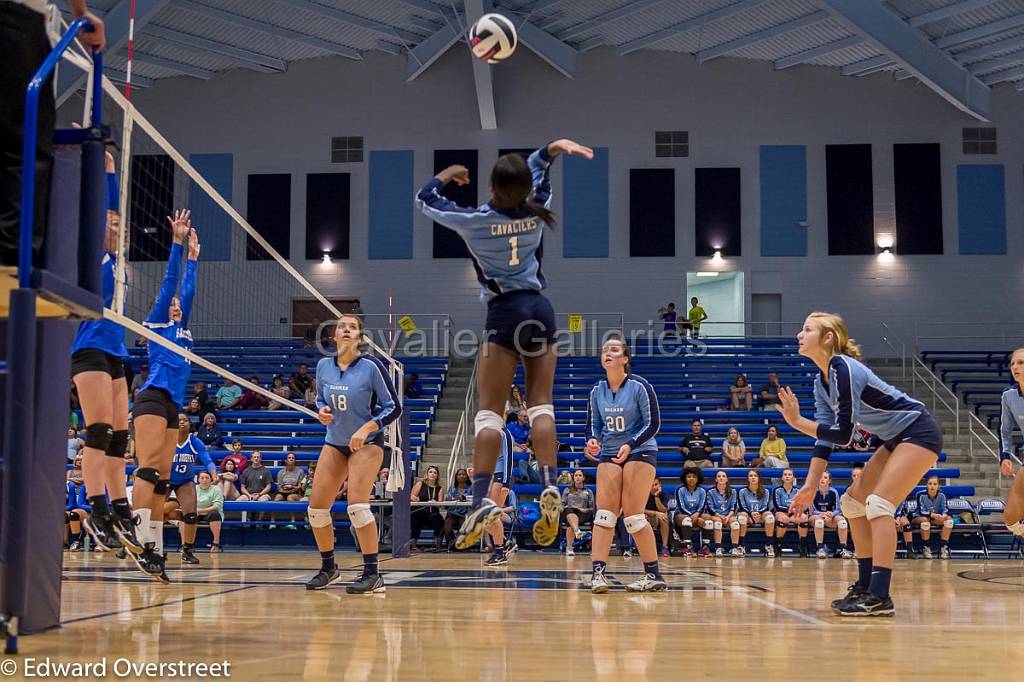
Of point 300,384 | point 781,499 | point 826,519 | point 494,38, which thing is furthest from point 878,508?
point 300,384

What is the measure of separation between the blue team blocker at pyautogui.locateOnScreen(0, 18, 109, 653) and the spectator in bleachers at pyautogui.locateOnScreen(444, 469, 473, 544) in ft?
31.9

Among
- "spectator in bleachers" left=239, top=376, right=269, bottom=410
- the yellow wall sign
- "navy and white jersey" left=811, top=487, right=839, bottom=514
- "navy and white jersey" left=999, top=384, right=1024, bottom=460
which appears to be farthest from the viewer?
the yellow wall sign

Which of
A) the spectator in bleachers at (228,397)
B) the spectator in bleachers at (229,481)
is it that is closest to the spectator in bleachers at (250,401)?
the spectator in bleachers at (228,397)

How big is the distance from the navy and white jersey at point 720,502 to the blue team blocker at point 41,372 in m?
11.3

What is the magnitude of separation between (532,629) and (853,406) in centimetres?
250

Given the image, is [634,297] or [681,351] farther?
[634,297]

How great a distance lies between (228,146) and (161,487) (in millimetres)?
18923

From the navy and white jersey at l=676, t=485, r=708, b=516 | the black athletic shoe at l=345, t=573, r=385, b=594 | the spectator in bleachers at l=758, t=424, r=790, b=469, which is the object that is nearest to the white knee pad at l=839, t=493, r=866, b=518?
the black athletic shoe at l=345, t=573, r=385, b=594

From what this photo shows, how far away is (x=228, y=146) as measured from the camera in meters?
26.2

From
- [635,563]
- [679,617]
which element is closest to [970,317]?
[635,563]

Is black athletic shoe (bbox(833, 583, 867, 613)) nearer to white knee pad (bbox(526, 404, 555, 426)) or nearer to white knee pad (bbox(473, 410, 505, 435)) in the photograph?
white knee pad (bbox(526, 404, 555, 426))

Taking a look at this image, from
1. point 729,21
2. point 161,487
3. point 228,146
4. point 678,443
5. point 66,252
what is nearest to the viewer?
point 66,252

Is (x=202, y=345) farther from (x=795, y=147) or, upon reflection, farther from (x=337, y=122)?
(x=795, y=147)

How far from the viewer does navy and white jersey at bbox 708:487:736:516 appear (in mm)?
14914
